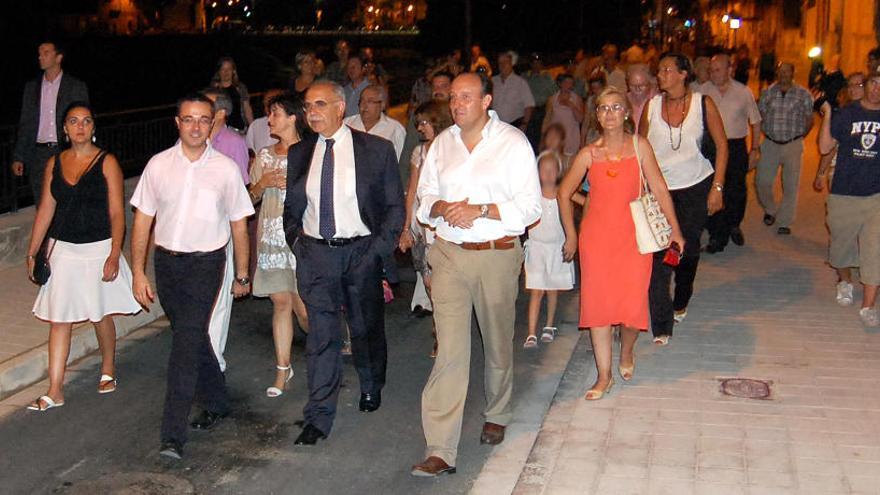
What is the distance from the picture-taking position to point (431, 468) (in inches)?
245

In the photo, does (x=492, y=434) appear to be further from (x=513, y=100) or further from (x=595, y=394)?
(x=513, y=100)

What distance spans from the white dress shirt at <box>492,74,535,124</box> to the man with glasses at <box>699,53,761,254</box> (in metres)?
4.88

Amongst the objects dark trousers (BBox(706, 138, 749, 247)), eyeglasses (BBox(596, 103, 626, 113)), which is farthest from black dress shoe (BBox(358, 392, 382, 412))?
dark trousers (BBox(706, 138, 749, 247))

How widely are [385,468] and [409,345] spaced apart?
8.88 feet

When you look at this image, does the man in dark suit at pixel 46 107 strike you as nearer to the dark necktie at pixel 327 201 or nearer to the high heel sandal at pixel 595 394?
the dark necktie at pixel 327 201

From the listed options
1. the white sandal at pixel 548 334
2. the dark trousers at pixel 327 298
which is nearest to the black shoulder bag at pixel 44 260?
the dark trousers at pixel 327 298

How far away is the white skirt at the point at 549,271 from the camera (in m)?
9.00

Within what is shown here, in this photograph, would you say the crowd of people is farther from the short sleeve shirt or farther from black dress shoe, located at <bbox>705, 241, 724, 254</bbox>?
black dress shoe, located at <bbox>705, 241, 724, 254</bbox>

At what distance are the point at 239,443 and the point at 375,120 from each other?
3912mm

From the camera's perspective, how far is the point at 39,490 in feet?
20.2

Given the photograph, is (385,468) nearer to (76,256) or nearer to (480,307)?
(480,307)

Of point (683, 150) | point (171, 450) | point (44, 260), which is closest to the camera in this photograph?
point (171, 450)

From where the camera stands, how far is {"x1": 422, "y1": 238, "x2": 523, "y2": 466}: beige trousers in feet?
20.7

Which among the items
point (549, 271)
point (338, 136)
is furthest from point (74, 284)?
point (549, 271)
